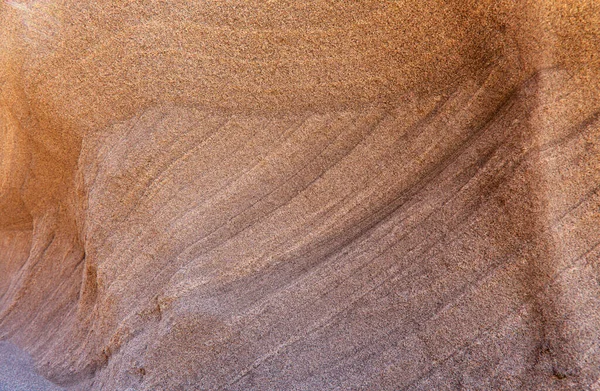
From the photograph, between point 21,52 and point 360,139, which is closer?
point 360,139

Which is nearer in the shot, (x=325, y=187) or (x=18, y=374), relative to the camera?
(x=325, y=187)

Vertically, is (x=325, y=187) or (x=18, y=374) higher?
(x=325, y=187)

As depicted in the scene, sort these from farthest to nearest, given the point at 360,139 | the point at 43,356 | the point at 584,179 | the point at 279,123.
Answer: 1. the point at 43,356
2. the point at 279,123
3. the point at 360,139
4. the point at 584,179

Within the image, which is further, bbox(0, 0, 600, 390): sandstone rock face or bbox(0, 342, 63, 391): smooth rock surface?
bbox(0, 342, 63, 391): smooth rock surface

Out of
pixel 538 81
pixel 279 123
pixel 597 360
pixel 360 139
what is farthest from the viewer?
pixel 279 123

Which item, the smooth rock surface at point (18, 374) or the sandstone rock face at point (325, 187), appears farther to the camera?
the smooth rock surface at point (18, 374)

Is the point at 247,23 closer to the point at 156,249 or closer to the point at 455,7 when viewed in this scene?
the point at 455,7

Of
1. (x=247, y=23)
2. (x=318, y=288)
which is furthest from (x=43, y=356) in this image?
(x=247, y=23)

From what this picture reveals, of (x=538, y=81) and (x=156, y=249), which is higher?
(x=538, y=81)
